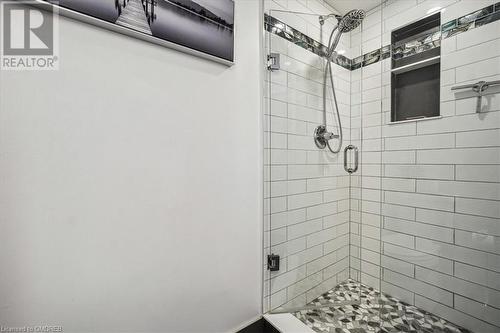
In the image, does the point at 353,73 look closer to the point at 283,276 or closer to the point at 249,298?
the point at 283,276

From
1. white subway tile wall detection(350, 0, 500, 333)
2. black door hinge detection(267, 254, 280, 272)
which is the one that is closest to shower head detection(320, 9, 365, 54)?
white subway tile wall detection(350, 0, 500, 333)

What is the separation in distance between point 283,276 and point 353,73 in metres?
1.54

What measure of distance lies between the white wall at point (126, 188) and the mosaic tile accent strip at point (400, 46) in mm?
251

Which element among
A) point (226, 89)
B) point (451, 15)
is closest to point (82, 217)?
point (226, 89)

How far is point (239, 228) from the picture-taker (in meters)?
1.35

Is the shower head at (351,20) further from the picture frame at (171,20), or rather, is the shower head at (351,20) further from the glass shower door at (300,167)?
the picture frame at (171,20)

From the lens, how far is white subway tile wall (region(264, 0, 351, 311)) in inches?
58.9

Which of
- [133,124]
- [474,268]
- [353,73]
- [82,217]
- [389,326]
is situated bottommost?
[389,326]

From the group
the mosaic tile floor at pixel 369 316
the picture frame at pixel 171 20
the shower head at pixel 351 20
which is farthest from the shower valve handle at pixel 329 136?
the mosaic tile floor at pixel 369 316

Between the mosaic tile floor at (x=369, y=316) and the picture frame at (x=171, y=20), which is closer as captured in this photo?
the picture frame at (x=171, y=20)

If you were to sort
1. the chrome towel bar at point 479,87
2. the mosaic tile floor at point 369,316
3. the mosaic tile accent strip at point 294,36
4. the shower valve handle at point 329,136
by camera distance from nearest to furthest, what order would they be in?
the chrome towel bar at point 479,87, the mosaic tile floor at point 369,316, the mosaic tile accent strip at point 294,36, the shower valve handle at point 329,136

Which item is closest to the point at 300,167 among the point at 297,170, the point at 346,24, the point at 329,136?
the point at 297,170

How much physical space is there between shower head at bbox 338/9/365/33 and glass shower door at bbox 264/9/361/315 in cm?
8

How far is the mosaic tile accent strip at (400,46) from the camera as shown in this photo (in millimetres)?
1224
